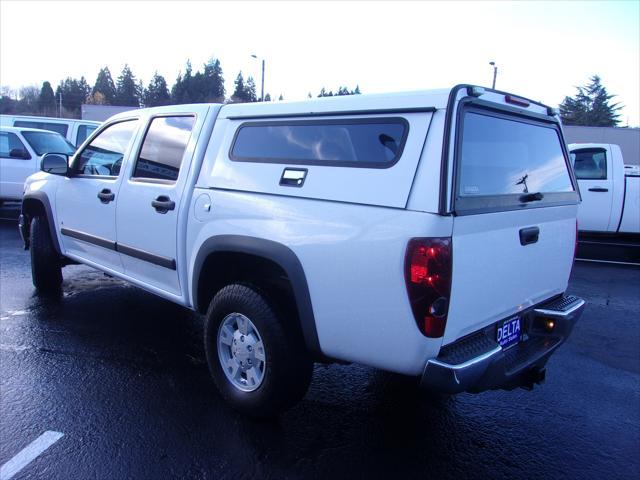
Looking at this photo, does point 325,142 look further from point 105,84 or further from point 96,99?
point 105,84

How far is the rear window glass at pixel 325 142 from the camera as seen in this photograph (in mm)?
2625

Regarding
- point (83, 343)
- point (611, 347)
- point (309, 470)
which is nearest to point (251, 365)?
point (309, 470)

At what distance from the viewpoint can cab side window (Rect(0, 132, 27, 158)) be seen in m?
10.7

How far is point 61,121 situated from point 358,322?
14.0 metres

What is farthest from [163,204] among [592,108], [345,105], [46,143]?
[592,108]

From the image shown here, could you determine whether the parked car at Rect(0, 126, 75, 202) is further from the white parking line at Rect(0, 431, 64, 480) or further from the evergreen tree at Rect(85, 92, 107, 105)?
the evergreen tree at Rect(85, 92, 107, 105)

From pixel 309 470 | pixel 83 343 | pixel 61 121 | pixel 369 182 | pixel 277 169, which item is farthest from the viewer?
pixel 61 121

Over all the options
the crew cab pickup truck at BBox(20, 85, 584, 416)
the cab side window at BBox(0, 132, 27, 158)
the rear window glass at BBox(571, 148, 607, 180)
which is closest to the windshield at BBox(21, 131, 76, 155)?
the cab side window at BBox(0, 132, 27, 158)

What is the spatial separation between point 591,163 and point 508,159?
737cm

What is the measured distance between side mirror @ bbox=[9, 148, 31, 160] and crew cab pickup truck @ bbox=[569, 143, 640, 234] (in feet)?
34.4

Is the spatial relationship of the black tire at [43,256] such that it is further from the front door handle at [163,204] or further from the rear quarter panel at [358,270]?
the rear quarter panel at [358,270]

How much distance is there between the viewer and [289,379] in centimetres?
298

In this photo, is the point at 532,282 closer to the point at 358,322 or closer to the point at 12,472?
the point at 358,322

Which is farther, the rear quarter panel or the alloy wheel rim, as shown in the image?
the alloy wheel rim
